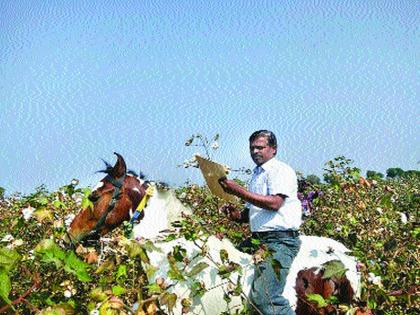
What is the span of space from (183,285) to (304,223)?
3.93 metres

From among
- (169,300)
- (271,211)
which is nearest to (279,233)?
(271,211)

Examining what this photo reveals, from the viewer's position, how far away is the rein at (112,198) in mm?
4656

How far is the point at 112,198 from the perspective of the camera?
4723 millimetres

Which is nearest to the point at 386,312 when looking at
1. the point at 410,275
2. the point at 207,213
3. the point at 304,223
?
the point at 410,275

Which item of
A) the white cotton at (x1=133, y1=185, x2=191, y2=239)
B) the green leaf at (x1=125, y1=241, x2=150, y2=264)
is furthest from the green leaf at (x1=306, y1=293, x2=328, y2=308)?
the white cotton at (x1=133, y1=185, x2=191, y2=239)

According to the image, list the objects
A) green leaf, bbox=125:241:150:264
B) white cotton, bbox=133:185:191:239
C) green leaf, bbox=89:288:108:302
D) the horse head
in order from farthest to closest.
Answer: the horse head < white cotton, bbox=133:185:191:239 < green leaf, bbox=125:241:150:264 < green leaf, bbox=89:288:108:302

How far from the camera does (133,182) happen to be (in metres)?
4.83

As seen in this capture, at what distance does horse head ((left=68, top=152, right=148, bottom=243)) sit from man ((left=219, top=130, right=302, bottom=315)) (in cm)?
111

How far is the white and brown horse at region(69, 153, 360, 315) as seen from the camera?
384cm

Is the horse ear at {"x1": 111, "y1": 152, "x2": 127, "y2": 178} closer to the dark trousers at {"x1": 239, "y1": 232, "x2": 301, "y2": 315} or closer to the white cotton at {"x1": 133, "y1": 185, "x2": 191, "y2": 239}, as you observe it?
the white cotton at {"x1": 133, "y1": 185, "x2": 191, "y2": 239}

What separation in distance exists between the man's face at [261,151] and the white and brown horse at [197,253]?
71 cm

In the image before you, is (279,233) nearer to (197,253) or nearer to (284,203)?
(284,203)

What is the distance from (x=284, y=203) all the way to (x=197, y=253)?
77 centimetres

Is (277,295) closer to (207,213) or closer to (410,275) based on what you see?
(410,275)
